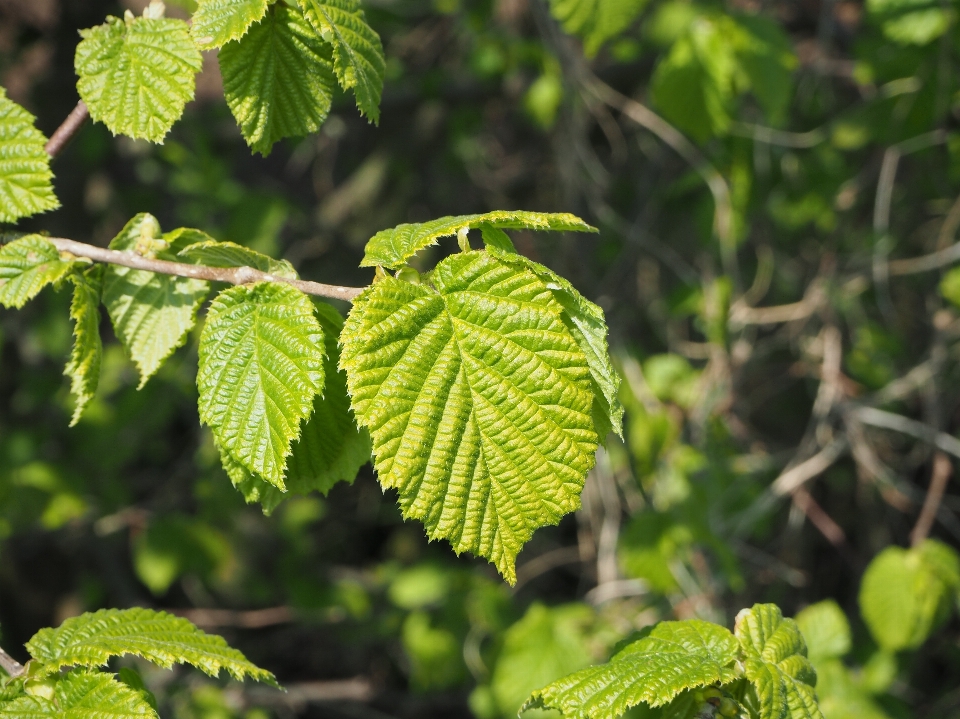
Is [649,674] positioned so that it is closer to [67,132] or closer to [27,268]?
[27,268]

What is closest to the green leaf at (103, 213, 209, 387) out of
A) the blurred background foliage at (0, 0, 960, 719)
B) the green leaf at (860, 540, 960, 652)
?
the blurred background foliage at (0, 0, 960, 719)

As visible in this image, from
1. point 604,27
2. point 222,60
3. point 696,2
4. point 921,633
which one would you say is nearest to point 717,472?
point 921,633

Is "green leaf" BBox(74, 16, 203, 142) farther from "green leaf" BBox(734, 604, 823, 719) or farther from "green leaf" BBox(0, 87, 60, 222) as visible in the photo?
"green leaf" BBox(734, 604, 823, 719)

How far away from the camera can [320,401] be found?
104 centimetres

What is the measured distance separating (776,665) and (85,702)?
816mm

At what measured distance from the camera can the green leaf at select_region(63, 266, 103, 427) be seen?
105 cm

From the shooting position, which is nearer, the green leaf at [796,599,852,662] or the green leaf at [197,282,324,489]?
the green leaf at [197,282,324,489]

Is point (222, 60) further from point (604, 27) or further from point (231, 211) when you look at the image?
point (231, 211)

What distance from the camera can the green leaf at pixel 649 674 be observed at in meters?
0.90

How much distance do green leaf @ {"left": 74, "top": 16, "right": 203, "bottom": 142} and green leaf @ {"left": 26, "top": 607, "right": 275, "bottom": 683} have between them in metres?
0.64

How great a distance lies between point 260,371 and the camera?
3.13 feet

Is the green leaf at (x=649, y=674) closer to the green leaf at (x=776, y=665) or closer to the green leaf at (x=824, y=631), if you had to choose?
the green leaf at (x=776, y=665)

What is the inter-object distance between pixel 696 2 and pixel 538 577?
2.41 meters

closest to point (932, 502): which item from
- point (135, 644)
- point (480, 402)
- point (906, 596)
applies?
point (906, 596)
